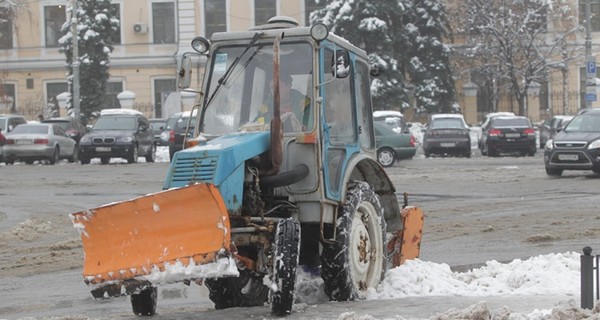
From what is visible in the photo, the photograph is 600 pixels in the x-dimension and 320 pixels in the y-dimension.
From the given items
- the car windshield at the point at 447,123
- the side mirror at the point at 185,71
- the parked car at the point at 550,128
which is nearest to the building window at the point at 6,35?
the car windshield at the point at 447,123

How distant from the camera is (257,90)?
10422mm

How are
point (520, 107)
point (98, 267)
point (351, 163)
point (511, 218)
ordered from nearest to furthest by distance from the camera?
point (98, 267) → point (351, 163) → point (511, 218) → point (520, 107)

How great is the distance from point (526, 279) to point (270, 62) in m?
3.28

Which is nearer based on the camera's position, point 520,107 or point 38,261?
point 38,261

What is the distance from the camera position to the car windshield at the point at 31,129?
39.0 metres

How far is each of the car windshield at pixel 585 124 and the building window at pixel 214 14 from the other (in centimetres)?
3915

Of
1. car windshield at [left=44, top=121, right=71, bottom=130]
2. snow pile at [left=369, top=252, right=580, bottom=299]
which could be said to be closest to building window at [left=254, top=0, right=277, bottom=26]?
car windshield at [left=44, top=121, right=71, bottom=130]

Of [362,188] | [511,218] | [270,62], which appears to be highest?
[270,62]

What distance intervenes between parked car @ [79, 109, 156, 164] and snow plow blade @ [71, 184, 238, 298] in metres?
29.1

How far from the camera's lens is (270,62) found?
34.4ft

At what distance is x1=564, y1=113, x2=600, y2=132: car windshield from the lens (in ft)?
91.1

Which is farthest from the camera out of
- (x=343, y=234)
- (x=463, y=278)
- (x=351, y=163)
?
(x=463, y=278)

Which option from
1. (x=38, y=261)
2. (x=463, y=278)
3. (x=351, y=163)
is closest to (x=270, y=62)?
(x=351, y=163)

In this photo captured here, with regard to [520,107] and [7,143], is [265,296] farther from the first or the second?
[520,107]
